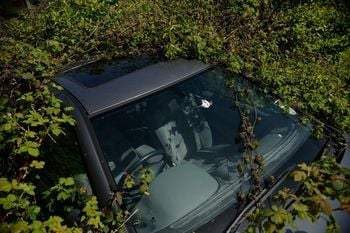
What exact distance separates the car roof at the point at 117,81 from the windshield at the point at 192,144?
6 centimetres

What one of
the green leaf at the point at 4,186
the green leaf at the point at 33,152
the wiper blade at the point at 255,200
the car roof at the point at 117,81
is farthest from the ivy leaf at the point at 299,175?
the green leaf at the point at 4,186

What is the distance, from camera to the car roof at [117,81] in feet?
9.25

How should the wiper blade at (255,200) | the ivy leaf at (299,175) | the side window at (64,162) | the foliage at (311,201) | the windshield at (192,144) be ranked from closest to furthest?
the foliage at (311,201)
the ivy leaf at (299,175)
the wiper blade at (255,200)
the windshield at (192,144)
the side window at (64,162)

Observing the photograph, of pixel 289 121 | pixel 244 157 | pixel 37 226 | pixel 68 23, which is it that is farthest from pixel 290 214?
pixel 68 23

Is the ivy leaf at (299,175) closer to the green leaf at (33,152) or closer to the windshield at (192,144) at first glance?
the windshield at (192,144)

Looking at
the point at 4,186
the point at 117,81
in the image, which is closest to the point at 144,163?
the point at 117,81

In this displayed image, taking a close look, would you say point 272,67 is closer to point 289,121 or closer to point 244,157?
point 289,121

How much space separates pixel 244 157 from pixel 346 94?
86.7 inches

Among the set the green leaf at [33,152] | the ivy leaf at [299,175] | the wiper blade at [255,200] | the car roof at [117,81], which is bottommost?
the wiper blade at [255,200]

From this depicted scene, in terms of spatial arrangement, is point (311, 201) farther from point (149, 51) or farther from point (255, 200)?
point (149, 51)

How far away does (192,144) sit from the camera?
10.2 feet

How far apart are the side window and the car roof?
249 mm

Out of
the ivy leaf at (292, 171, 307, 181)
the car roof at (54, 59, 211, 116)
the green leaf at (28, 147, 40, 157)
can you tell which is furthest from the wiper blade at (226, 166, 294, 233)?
the green leaf at (28, 147, 40, 157)

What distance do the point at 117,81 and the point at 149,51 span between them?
3.04 feet
